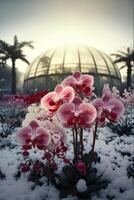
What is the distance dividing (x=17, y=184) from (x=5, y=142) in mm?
2081

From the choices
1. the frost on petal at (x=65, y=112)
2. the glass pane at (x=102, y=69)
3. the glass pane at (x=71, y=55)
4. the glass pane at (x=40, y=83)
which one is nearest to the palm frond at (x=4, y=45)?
the glass pane at (x=40, y=83)

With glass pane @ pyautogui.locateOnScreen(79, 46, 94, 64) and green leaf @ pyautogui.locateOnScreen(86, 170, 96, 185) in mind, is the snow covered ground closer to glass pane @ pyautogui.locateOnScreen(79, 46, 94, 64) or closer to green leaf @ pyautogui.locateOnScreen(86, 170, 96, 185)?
green leaf @ pyautogui.locateOnScreen(86, 170, 96, 185)

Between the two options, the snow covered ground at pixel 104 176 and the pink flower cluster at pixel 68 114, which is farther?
the snow covered ground at pixel 104 176

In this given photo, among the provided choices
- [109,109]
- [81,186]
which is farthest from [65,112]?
[81,186]

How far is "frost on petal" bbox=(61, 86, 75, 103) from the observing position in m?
2.83

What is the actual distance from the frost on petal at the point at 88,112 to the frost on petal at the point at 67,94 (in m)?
0.19

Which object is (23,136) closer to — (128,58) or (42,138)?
(42,138)

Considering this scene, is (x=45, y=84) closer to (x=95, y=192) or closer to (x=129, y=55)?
(x=129, y=55)

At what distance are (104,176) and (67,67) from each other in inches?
1039

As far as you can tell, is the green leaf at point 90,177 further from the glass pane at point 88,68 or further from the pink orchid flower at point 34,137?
the glass pane at point 88,68

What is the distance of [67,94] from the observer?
9.43 feet

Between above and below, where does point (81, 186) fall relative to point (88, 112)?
below

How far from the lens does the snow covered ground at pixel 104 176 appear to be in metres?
3.44

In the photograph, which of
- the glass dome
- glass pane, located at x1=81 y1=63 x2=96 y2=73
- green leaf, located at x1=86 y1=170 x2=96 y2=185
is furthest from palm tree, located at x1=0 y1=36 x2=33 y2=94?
green leaf, located at x1=86 y1=170 x2=96 y2=185
